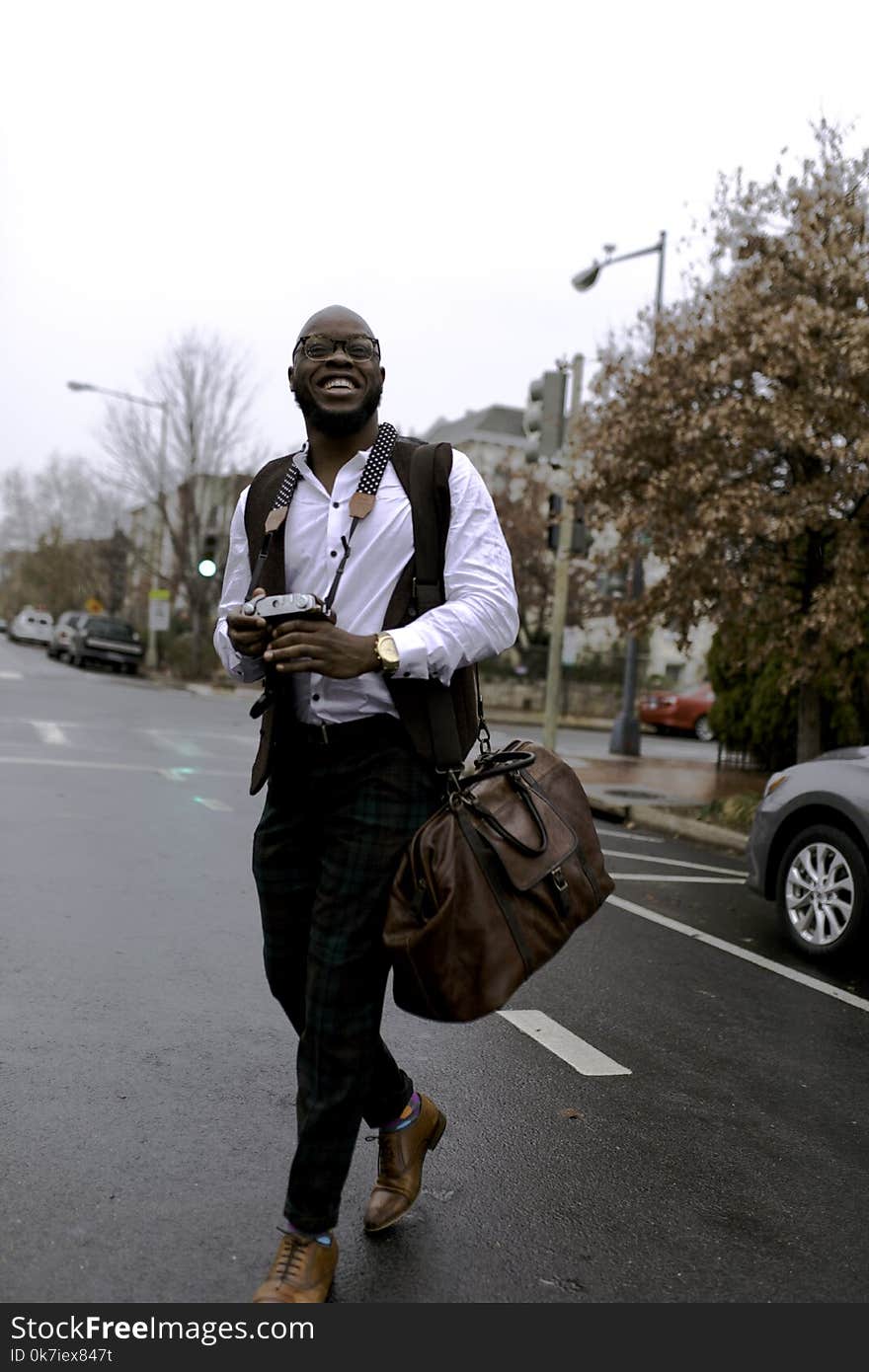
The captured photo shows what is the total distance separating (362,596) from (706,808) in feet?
31.5

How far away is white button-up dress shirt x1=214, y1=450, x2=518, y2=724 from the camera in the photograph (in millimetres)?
2686

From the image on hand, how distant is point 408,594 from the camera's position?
109 inches

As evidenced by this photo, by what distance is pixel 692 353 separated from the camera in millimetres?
10609

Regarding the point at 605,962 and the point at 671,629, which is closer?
the point at 605,962

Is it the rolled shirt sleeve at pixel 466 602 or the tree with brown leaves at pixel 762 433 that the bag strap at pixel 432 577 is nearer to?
the rolled shirt sleeve at pixel 466 602

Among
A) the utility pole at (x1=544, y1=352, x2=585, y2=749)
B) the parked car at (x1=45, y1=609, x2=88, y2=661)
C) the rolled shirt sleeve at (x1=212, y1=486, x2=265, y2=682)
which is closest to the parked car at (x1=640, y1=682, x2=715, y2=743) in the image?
the utility pole at (x1=544, y1=352, x2=585, y2=749)

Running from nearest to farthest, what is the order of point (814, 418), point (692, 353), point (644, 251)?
1. point (814, 418)
2. point (692, 353)
3. point (644, 251)

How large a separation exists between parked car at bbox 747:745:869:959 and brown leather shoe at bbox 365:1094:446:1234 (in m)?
3.54

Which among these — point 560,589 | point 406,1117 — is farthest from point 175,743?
point 406,1117

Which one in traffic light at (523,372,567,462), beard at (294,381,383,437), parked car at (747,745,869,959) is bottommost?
parked car at (747,745,869,959)

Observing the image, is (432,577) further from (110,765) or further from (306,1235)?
(110,765)

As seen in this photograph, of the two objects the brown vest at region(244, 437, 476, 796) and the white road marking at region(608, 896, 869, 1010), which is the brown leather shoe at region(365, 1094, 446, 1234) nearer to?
the brown vest at region(244, 437, 476, 796)

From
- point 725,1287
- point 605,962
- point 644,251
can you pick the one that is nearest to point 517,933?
point 725,1287

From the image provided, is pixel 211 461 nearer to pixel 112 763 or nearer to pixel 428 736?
pixel 112 763
